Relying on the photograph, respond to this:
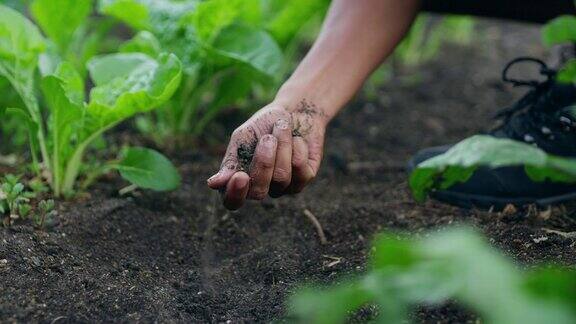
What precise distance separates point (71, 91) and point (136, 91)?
8.0 inches

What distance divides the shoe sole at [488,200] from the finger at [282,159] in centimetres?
52

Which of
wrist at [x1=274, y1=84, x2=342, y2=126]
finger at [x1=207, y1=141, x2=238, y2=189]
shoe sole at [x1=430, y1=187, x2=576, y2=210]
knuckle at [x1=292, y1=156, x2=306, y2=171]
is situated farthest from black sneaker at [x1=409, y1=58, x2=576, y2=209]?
finger at [x1=207, y1=141, x2=238, y2=189]

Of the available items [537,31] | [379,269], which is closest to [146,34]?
[379,269]

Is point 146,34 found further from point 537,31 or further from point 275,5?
point 537,31

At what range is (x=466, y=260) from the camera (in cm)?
74

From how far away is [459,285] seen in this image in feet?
2.47

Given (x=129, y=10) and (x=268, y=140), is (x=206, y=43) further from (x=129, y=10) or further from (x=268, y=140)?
(x=268, y=140)

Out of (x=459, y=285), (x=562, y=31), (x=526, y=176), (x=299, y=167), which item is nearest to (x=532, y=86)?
(x=526, y=176)

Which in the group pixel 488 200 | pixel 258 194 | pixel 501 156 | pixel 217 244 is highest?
pixel 501 156

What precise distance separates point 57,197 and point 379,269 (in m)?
1.03

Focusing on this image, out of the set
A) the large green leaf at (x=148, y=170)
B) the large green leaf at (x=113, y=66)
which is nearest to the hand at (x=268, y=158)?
the large green leaf at (x=148, y=170)

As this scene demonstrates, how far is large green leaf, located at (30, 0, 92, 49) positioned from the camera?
1803 millimetres

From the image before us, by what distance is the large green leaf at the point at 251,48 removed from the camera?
180 centimetres

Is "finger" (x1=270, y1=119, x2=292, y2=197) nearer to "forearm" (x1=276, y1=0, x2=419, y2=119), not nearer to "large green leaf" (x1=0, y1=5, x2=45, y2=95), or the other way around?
"forearm" (x1=276, y1=0, x2=419, y2=119)
